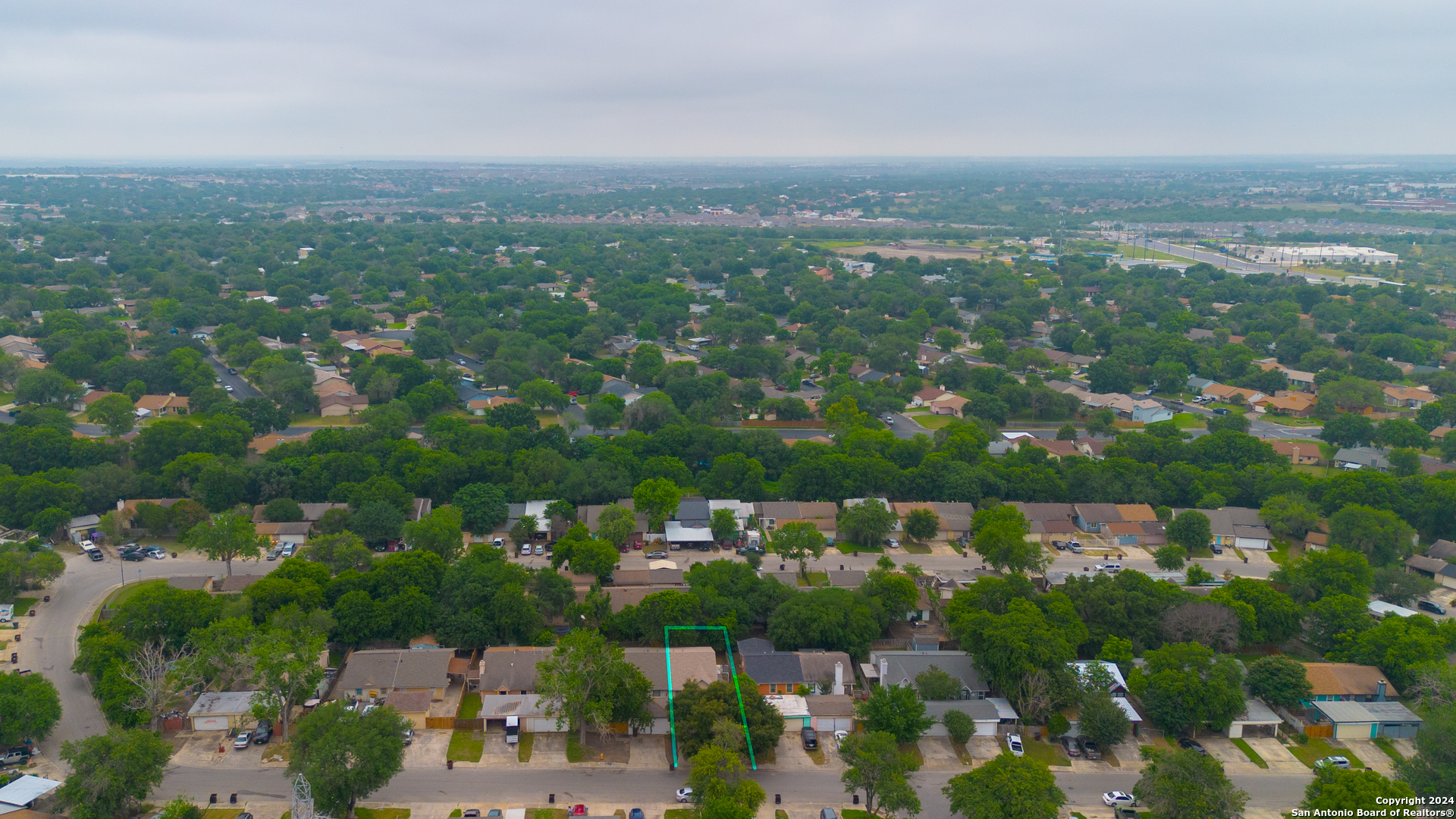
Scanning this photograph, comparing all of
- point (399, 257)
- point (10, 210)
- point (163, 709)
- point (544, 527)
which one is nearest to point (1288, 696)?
point (544, 527)

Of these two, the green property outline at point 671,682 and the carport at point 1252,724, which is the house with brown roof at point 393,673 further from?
the carport at point 1252,724

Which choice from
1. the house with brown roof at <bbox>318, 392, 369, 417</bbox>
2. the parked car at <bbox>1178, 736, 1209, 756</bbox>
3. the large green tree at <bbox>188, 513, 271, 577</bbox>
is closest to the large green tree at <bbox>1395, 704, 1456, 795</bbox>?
the parked car at <bbox>1178, 736, 1209, 756</bbox>

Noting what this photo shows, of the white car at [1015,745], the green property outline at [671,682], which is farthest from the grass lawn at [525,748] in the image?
the white car at [1015,745]

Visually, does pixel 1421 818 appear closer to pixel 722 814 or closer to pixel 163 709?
pixel 722 814

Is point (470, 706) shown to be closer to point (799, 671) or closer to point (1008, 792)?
point (799, 671)

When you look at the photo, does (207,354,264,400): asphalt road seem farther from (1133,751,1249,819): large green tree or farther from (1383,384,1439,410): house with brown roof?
(1383,384,1439,410): house with brown roof

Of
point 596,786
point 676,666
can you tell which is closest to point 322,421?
point 676,666
